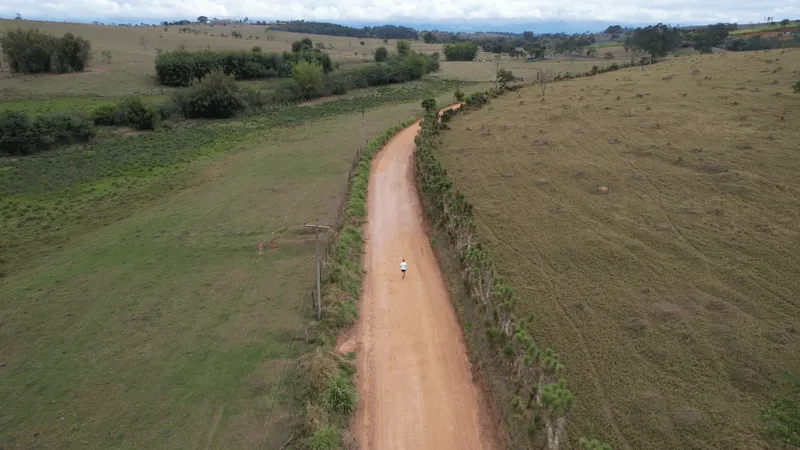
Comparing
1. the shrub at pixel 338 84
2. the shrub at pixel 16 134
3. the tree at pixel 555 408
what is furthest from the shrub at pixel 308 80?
the tree at pixel 555 408

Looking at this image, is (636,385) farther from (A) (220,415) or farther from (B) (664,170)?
(B) (664,170)

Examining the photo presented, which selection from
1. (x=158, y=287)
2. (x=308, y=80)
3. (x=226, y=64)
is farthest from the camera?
(x=226, y=64)

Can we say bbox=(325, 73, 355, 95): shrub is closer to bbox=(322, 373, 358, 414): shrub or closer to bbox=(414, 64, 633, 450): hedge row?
bbox=(414, 64, 633, 450): hedge row

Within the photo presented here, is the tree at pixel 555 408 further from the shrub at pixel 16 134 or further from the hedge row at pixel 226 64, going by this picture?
the hedge row at pixel 226 64

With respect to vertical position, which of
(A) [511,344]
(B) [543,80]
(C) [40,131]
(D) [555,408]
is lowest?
(A) [511,344]

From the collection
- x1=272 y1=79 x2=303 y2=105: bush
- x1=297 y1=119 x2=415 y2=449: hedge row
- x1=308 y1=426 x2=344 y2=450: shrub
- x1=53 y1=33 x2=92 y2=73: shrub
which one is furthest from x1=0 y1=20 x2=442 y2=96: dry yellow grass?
x1=308 y1=426 x2=344 y2=450: shrub

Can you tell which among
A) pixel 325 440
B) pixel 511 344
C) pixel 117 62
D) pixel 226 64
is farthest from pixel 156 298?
pixel 117 62

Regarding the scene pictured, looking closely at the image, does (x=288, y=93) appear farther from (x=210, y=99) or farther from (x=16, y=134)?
(x=16, y=134)

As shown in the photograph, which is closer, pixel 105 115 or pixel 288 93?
pixel 105 115

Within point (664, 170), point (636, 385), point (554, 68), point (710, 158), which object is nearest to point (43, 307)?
point (636, 385)
